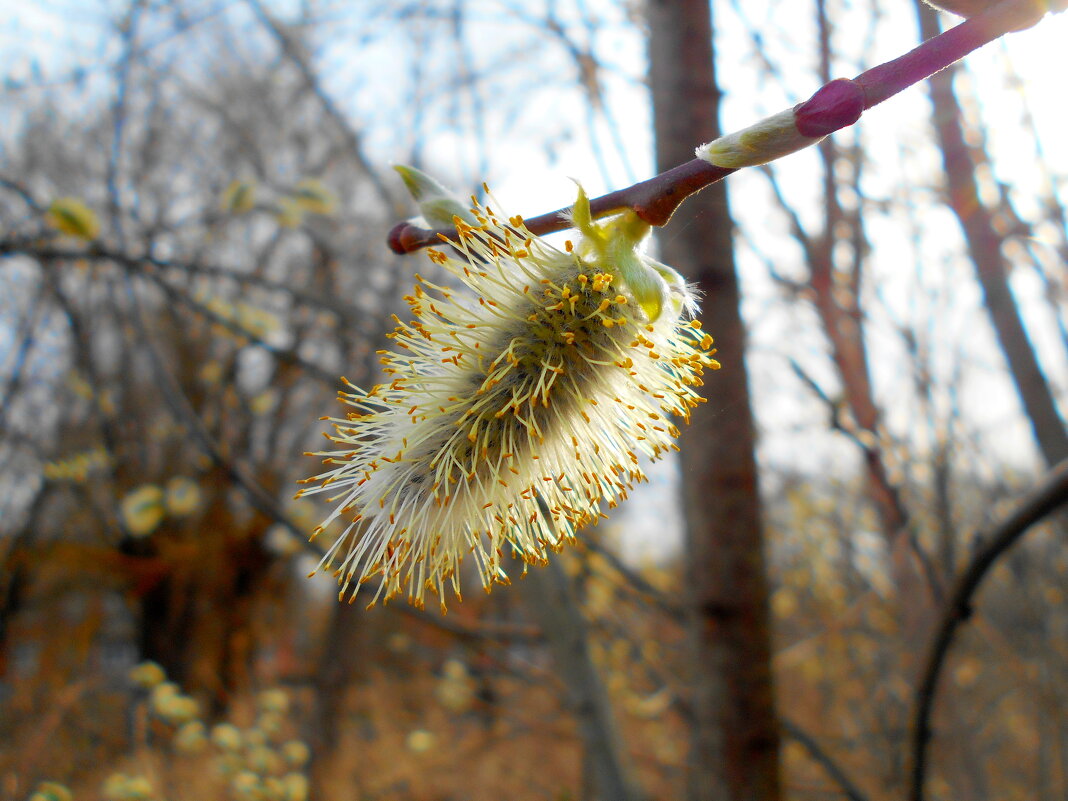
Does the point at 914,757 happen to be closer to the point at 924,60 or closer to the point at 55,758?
the point at 924,60

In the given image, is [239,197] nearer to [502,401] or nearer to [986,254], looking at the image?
[502,401]

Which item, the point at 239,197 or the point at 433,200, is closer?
the point at 433,200

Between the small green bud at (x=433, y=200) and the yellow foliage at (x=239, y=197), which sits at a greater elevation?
the yellow foliage at (x=239, y=197)

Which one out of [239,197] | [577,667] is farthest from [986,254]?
[239,197]

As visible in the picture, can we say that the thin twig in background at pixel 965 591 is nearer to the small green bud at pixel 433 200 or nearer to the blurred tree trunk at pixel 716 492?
the blurred tree trunk at pixel 716 492

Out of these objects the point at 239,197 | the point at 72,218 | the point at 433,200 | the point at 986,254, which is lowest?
the point at 433,200

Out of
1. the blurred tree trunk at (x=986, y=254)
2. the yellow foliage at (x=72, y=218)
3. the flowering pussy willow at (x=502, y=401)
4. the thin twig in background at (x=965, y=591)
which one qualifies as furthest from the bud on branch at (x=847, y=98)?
the yellow foliage at (x=72, y=218)
